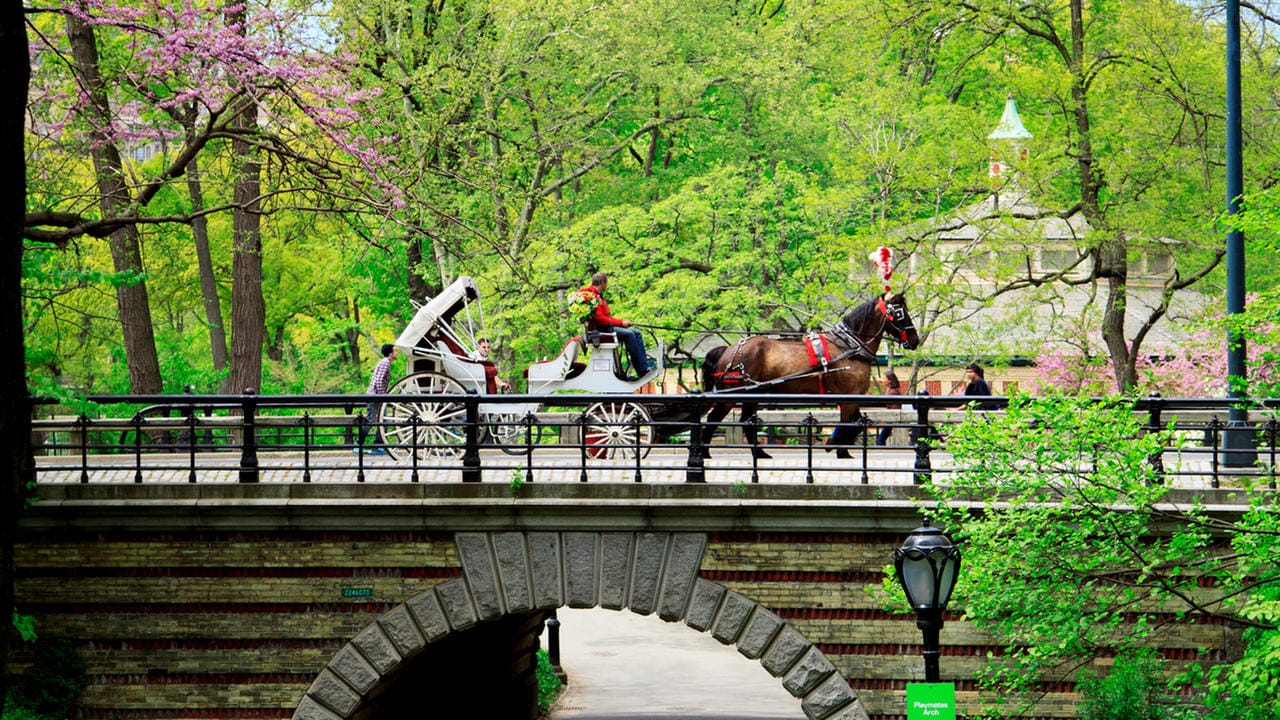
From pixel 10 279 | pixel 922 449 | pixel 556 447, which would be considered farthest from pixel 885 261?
pixel 10 279

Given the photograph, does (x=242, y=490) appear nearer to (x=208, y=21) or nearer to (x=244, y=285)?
(x=208, y=21)

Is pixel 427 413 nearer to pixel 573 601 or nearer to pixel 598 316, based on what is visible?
pixel 598 316

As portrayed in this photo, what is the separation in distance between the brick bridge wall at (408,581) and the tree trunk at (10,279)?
336 centimetres

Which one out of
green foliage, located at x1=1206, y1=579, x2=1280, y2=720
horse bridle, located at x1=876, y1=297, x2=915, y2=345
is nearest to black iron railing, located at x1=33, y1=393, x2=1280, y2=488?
green foliage, located at x1=1206, y1=579, x2=1280, y2=720

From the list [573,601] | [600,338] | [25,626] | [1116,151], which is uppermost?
[1116,151]

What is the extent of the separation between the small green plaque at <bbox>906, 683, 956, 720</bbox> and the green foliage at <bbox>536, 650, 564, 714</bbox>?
56.7 feet

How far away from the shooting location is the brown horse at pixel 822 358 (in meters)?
18.7

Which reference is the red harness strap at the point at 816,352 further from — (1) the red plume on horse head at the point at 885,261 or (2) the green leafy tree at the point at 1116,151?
(2) the green leafy tree at the point at 1116,151

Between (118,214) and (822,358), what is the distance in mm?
8722

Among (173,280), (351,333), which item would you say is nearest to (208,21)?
(173,280)

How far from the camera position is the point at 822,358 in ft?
61.4

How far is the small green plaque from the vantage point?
34.1 feet

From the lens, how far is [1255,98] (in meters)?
24.9

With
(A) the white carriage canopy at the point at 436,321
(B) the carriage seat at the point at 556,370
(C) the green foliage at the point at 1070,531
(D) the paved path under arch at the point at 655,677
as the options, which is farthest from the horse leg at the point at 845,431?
(D) the paved path under arch at the point at 655,677
